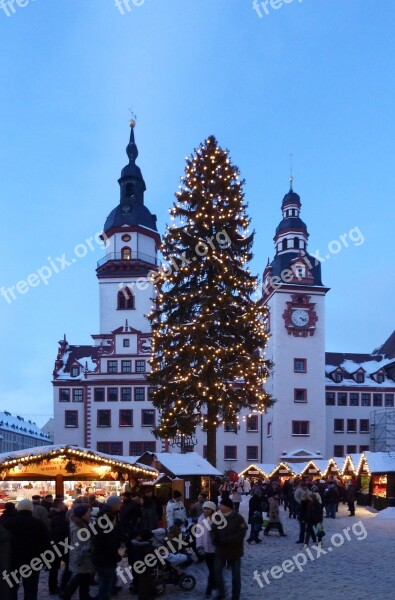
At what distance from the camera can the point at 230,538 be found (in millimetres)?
10781

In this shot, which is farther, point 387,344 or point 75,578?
point 387,344

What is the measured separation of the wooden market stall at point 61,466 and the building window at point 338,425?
133 ft

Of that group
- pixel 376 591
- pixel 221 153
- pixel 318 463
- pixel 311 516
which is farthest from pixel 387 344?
pixel 376 591

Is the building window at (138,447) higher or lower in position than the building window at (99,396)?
lower

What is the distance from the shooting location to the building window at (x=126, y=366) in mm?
54000

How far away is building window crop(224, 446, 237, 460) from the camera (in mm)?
55125

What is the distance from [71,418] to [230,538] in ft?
150

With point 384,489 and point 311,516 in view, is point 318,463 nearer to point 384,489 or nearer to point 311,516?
point 384,489

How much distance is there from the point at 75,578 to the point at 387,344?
60.6 m

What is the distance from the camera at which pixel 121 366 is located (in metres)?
54.2

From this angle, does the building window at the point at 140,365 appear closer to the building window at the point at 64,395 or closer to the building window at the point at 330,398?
the building window at the point at 64,395

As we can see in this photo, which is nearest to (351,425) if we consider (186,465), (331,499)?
(331,499)

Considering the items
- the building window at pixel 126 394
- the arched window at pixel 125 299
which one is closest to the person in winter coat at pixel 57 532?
the building window at pixel 126 394

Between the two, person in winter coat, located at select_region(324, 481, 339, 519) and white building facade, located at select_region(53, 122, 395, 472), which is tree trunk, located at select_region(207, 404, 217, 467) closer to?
person in winter coat, located at select_region(324, 481, 339, 519)
